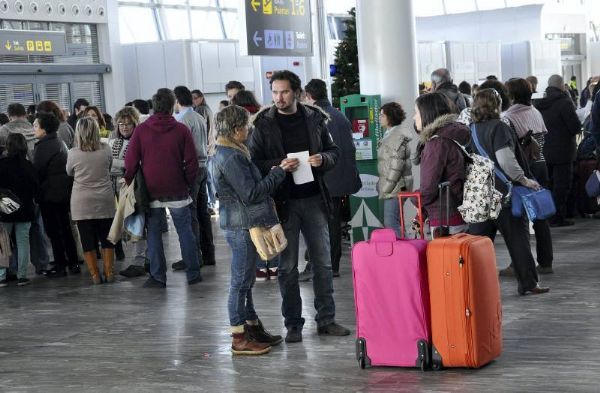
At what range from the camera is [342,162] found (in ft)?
32.6

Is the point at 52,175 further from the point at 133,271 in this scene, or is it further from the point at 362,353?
the point at 362,353

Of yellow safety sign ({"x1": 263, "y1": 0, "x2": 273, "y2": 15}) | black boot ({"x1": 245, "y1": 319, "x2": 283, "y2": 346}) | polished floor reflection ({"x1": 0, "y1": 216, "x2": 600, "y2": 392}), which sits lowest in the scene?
polished floor reflection ({"x1": 0, "y1": 216, "x2": 600, "y2": 392})

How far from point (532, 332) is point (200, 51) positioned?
1585 cm

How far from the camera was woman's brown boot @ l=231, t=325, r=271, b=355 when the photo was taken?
23.3 feet

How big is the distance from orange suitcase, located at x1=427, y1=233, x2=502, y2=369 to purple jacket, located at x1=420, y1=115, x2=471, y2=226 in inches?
27.6

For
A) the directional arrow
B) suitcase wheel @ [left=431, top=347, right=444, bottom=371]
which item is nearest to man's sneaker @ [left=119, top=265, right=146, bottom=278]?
the directional arrow

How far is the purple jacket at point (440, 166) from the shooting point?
6.97m

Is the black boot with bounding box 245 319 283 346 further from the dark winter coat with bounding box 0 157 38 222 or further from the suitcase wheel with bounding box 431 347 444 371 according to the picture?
the dark winter coat with bounding box 0 157 38 222

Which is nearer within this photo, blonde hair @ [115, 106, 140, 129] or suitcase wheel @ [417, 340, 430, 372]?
suitcase wheel @ [417, 340, 430, 372]

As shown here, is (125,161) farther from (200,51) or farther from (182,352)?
(200,51)

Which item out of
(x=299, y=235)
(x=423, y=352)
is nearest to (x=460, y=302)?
(x=423, y=352)

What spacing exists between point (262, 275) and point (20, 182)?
2546mm

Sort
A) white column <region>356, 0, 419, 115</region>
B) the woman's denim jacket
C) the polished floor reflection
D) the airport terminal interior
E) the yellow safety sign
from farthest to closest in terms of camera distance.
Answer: the yellow safety sign, white column <region>356, 0, 419, 115</region>, the woman's denim jacket, the airport terminal interior, the polished floor reflection

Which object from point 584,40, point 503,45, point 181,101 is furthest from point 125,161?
point 584,40
